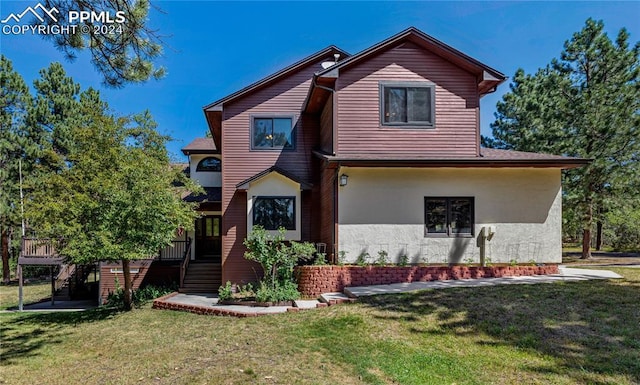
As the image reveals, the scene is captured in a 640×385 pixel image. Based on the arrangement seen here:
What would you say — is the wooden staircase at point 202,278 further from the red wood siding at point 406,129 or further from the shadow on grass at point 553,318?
the shadow on grass at point 553,318

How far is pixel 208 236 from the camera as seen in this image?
1706 cm

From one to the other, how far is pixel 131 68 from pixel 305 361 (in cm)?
566

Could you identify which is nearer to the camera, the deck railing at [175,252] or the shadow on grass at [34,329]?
the shadow on grass at [34,329]

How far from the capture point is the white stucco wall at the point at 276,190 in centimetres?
1313

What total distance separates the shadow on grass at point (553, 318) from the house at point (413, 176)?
2.59m

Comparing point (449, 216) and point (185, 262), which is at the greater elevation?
point (449, 216)

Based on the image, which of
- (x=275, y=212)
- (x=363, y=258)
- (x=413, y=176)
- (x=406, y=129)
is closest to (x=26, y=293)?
(x=275, y=212)

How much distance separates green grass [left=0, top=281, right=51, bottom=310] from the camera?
52.2ft

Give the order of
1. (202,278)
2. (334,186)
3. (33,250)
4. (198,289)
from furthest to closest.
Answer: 1. (33,250)
2. (202,278)
3. (198,289)
4. (334,186)

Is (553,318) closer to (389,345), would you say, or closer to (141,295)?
(389,345)

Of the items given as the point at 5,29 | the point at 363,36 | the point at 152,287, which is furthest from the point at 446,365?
the point at 363,36

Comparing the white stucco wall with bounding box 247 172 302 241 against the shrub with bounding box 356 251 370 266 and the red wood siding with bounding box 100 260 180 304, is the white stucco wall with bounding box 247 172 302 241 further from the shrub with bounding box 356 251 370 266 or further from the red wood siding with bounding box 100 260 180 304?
the red wood siding with bounding box 100 260 180 304

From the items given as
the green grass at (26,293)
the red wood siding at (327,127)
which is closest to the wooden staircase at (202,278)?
the red wood siding at (327,127)

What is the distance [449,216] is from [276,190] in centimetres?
564
